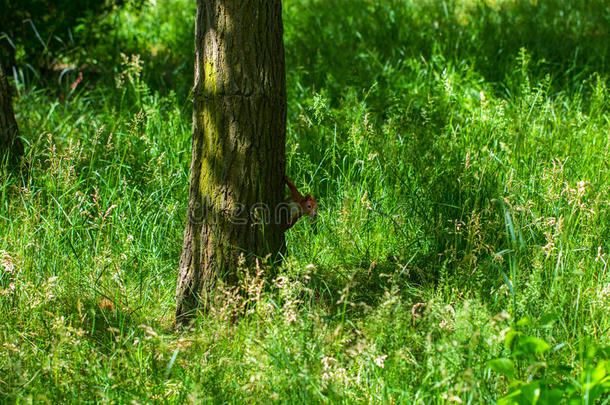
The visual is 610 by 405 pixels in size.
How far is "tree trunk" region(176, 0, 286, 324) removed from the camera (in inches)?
96.8

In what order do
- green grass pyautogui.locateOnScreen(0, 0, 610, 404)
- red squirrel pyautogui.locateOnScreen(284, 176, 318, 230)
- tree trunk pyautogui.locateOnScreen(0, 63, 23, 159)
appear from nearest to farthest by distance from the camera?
1. green grass pyautogui.locateOnScreen(0, 0, 610, 404)
2. red squirrel pyautogui.locateOnScreen(284, 176, 318, 230)
3. tree trunk pyautogui.locateOnScreen(0, 63, 23, 159)

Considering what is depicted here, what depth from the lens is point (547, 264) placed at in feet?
8.66

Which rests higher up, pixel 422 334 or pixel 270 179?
pixel 270 179

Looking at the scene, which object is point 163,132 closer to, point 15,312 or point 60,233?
point 60,233

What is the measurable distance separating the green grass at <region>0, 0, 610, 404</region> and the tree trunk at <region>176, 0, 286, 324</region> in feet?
0.54

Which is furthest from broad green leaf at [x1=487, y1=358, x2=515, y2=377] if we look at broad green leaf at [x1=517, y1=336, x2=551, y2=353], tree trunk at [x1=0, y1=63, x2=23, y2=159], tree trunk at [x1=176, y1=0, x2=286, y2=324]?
tree trunk at [x1=0, y1=63, x2=23, y2=159]

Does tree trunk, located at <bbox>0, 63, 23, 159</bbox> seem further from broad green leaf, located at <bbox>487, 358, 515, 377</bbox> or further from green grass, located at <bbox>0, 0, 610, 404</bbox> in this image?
broad green leaf, located at <bbox>487, 358, 515, 377</bbox>

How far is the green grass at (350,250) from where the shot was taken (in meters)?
2.13

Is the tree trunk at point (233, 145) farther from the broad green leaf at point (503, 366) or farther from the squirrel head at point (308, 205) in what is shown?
the broad green leaf at point (503, 366)

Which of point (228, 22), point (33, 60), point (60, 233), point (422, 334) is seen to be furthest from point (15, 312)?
point (33, 60)

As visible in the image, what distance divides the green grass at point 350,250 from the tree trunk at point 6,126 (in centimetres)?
20

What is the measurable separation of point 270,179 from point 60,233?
1.06 m

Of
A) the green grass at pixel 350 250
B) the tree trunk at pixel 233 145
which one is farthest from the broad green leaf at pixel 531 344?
the tree trunk at pixel 233 145

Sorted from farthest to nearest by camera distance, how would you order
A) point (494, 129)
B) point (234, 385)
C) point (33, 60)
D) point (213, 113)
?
1. point (33, 60)
2. point (494, 129)
3. point (213, 113)
4. point (234, 385)
